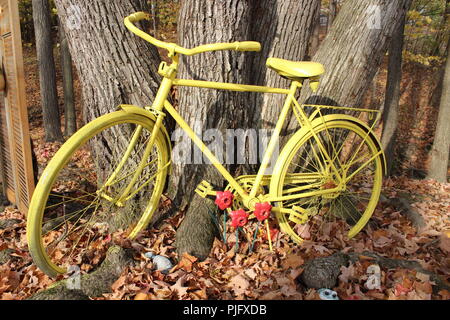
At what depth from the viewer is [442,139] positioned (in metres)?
6.19

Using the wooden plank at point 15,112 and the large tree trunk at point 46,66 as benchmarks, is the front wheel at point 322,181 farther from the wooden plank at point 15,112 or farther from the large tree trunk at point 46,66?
the large tree trunk at point 46,66

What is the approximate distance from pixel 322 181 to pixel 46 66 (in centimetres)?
744

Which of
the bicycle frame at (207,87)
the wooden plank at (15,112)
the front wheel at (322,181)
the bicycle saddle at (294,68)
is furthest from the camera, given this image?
the wooden plank at (15,112)

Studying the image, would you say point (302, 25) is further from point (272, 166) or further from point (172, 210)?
point (172, 210)

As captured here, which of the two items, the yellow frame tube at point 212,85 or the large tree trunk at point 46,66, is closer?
the yellow frame tube at point 212,85

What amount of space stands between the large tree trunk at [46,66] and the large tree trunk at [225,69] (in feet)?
20.9

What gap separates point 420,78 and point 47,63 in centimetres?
1174

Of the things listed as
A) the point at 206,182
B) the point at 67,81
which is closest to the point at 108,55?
the point at 206,182

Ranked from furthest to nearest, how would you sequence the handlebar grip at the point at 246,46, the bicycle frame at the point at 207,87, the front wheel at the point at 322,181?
the front wheel at the point at 322,181, the bicycle frame at the point at 207,87, the handlebar grip at the point at 246,46

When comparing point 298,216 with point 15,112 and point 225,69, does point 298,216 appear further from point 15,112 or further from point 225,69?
point 15,112

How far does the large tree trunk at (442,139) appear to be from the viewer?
5859mm

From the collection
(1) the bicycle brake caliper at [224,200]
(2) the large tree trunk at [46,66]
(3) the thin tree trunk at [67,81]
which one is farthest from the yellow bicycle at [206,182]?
(3) the thin tree trunk at [67,81]
